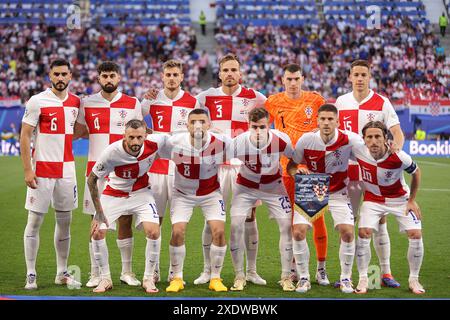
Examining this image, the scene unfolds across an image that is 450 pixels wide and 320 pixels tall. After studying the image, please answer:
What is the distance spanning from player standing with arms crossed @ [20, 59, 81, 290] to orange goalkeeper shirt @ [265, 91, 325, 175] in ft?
6.49

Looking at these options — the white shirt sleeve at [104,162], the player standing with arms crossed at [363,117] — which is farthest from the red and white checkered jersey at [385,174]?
the white shirt sleeve at [104,162]

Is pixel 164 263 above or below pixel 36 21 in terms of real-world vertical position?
below

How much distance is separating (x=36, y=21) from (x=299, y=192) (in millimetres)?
28545

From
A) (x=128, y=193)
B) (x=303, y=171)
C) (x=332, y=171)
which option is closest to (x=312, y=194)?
(x=303, y=171)

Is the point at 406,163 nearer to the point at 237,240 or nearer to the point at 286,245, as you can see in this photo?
the point at 286,245

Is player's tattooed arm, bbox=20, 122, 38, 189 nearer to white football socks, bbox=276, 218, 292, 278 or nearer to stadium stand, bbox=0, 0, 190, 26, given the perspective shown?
white football socks, bbox=276, 218, 292, 278

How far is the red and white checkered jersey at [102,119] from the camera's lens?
23.2ft

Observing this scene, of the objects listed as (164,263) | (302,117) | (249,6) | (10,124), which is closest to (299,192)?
(302,117)

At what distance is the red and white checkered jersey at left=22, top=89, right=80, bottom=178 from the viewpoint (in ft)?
22.5

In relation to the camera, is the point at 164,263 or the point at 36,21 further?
the point at 36,21

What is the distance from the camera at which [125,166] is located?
6719 mm

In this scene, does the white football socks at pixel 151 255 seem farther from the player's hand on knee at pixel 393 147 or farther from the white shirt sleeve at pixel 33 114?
the player's hand on knee at pixel 393 147

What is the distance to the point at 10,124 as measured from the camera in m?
24.5

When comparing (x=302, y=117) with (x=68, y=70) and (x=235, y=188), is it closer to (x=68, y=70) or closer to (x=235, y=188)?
(x=235, y=188)
